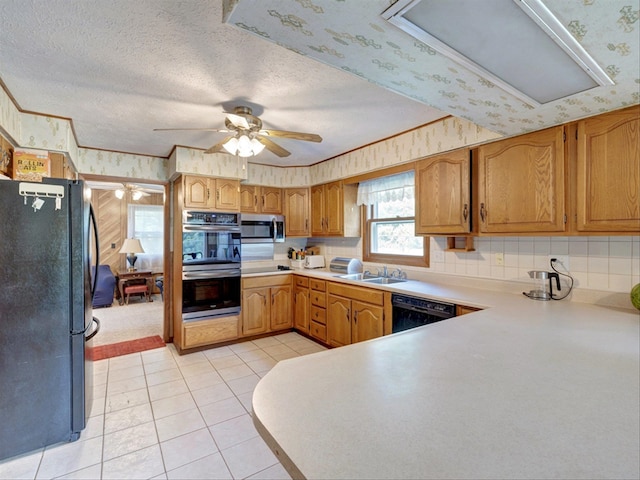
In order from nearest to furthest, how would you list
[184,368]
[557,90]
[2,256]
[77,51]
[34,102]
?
[557,90], [77,51], [2,256], [34,102], [184,368]

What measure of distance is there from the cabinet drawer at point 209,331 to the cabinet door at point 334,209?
1.64 metres

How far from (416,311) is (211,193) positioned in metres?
2.61

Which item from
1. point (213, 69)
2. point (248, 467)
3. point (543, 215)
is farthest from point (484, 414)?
point (213, 69)

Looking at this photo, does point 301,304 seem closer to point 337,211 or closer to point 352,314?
point 352,314

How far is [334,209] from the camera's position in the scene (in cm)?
402

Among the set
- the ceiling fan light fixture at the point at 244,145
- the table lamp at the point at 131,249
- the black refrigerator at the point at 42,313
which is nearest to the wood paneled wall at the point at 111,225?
the table lamp at the point at 131,249

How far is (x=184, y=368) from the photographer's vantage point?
318 cm

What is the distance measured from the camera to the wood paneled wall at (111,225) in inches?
259

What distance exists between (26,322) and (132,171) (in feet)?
7.29

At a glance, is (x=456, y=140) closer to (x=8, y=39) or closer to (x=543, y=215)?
(x=543, y=215)

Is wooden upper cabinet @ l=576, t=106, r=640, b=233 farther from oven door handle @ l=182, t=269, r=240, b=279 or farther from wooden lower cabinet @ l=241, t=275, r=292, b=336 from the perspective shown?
oven door handle @ l=182, t=269, r=240, b=279

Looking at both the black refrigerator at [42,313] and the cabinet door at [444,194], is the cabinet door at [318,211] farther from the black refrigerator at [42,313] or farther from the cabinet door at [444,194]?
the black refrigerator at [42,313]

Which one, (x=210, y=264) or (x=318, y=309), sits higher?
(x=210, y=264)

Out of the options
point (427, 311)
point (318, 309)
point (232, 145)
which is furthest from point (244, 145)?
point (318, 309)
